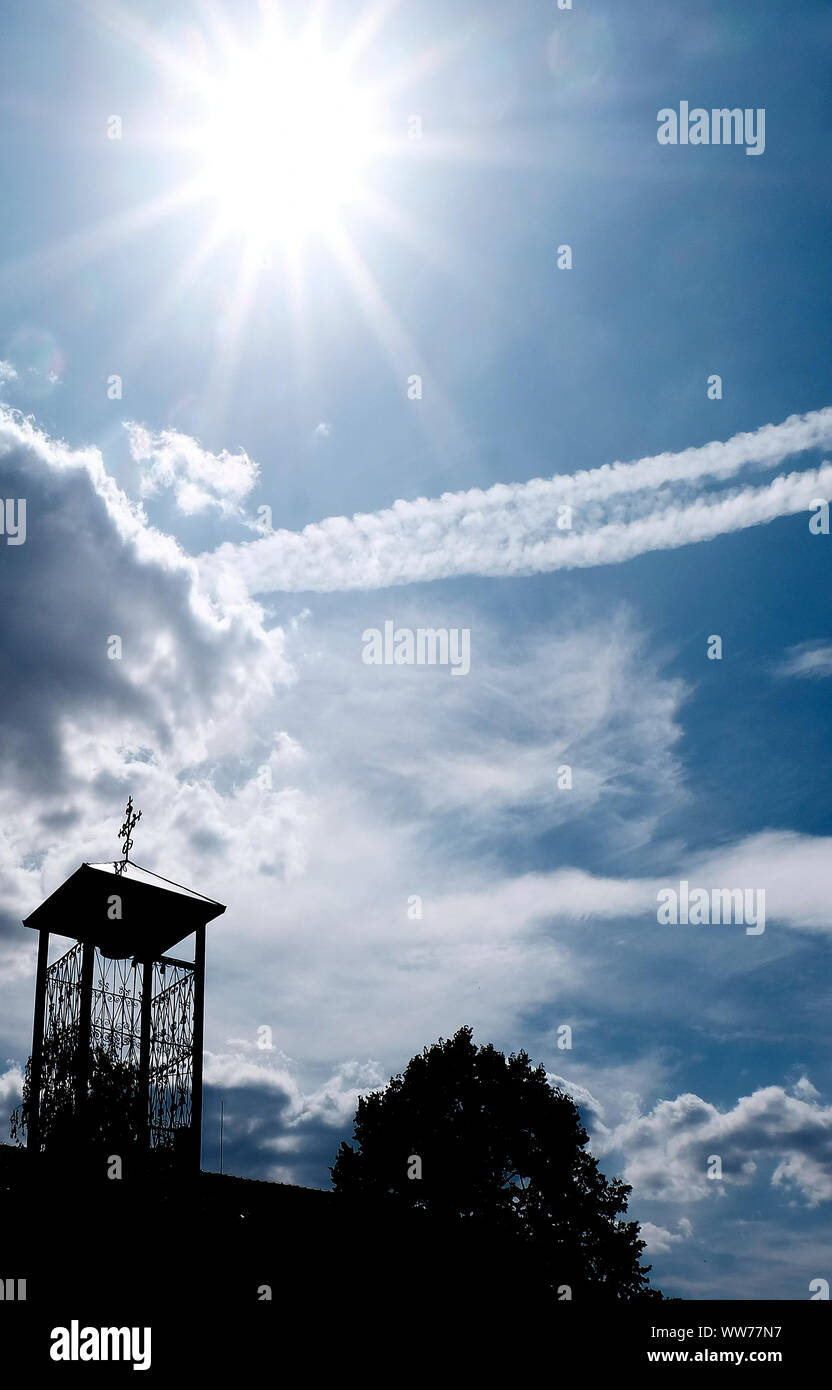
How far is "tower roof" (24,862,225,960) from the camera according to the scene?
679 inches

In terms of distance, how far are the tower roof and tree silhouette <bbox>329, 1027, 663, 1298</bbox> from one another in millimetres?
16742

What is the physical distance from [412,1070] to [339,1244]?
21846 mm

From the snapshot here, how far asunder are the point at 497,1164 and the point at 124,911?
20.0 meters

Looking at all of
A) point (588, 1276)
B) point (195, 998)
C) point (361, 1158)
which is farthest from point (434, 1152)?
point (195, 998)

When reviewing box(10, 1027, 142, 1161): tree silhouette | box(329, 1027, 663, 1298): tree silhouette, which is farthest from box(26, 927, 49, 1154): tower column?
box(329, 1027, 663, 1298): tree silhouette

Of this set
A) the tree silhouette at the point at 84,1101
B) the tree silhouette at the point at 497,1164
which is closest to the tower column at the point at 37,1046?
the tree silhouette at the point at 84,1101

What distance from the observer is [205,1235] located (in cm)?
1320

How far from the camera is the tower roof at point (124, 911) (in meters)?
17.2

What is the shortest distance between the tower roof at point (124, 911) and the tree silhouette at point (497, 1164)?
54.9 ft

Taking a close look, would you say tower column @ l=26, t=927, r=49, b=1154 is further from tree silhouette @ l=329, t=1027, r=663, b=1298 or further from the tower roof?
tree silhouette @ l=329, t=1027, r=663, b=1298

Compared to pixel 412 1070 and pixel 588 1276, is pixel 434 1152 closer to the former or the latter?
pixel 412 1070

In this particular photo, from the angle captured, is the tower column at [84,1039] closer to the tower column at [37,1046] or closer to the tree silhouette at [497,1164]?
the tower column at [37,1046]

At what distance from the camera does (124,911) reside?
17.4m
